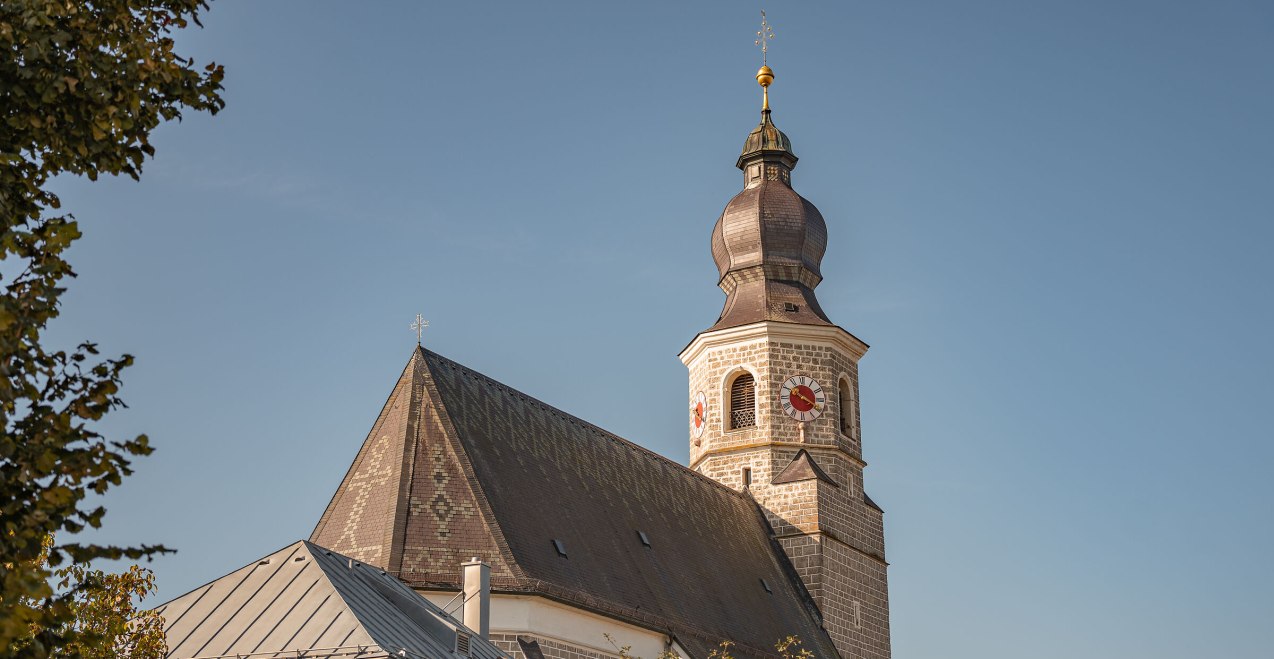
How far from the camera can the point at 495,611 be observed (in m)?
23.0

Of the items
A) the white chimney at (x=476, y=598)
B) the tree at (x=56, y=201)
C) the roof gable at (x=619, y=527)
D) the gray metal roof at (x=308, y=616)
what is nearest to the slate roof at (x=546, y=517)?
the roof gable at (x=619, y=527)

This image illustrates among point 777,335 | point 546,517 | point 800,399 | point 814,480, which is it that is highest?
point 777,335

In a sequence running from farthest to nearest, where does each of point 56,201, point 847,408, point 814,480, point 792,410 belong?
point 847,408, point 792,410, point 814,480, point 56,201

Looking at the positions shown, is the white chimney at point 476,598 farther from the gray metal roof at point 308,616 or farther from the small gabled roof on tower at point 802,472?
the small gabled roof on tower at point 802,472

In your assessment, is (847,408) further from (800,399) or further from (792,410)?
(792,410)

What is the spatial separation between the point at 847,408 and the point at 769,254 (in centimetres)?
407

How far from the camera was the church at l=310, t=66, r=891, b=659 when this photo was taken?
23.8 m

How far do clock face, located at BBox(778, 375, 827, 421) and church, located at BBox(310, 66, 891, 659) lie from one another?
1.3 inches

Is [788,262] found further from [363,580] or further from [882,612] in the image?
[363,580]

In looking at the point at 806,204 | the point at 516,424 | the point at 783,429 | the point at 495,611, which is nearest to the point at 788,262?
the point at 806,204

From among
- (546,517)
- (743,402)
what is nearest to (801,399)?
(743,402)

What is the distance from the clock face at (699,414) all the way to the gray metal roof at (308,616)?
694 inches

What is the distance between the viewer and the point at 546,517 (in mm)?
25609

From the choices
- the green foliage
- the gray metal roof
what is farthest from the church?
the green foliage
